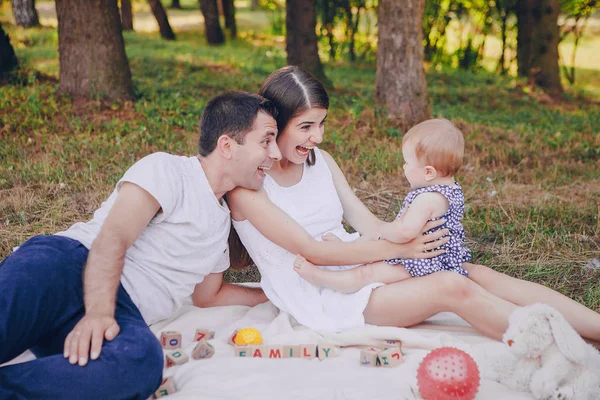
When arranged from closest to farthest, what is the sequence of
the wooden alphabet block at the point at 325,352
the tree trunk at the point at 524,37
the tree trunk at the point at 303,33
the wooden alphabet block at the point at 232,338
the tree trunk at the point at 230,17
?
the wooden alphabet block at the point at 325,352 < the wooden alphabet block at the point at 232,338 < the tree trunk at the point at 303,33 < the tree trunk at the point at 524,37 < the tree trunk at the point at 230,17

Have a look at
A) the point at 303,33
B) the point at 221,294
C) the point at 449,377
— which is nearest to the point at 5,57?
the point at 303,33

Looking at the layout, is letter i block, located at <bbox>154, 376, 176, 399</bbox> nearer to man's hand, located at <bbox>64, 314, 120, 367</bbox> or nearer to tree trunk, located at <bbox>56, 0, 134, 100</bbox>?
man's hand, located at <bbox>64, 314, 120, 367</bbox>

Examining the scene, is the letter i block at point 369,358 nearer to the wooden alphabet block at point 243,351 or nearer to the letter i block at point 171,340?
the wooden alphabet block at point 243,351

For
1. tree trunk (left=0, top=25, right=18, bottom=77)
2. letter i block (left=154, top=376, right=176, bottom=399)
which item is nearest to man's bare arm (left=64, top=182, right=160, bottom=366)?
letter i block (left=154, top=376, right=176, bottom=399)

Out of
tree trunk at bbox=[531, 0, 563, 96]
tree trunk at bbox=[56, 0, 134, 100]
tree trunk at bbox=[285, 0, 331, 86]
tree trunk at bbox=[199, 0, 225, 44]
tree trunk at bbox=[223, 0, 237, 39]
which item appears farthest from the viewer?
tree trunk at bbox=[223, 0, 237, 39]

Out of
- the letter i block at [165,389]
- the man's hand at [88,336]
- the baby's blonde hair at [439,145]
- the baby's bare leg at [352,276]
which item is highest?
the baby's blonde hair at [439,145]

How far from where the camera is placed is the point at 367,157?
6.27m

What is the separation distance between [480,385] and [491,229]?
7.38ft

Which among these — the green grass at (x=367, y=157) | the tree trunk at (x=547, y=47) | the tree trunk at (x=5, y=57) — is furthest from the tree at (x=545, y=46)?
the tree trunk at (x=5, y=57)

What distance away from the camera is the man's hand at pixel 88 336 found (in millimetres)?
2574

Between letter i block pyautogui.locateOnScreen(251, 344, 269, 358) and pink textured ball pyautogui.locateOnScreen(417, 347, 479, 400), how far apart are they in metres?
0.85

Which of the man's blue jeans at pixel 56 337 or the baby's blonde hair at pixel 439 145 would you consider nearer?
the man's blue jeans at pixel 56 337

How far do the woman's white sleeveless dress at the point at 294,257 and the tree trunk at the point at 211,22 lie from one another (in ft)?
48.3

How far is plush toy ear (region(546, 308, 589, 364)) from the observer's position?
103 inches
